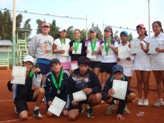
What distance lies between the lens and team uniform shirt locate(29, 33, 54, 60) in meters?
7.49

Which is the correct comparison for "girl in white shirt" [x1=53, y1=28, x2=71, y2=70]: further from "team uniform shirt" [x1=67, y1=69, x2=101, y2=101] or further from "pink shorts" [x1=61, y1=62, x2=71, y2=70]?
"team uniform shirt" [x1=67, y1=69, x2=101, y2=101]

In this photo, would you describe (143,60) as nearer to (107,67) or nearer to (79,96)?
(107,67)

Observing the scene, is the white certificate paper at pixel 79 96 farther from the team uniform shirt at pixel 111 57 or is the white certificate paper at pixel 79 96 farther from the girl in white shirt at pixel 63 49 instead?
the girl in white shirt at pixel 63 49

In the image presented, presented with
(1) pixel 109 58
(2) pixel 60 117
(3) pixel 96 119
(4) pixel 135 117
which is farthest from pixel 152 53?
(2) pixel 60 117

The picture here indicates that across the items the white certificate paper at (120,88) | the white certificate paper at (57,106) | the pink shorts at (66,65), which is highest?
the pink shorts at (66,65)

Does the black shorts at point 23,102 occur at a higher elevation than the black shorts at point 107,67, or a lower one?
lower

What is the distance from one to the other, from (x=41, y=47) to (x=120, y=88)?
259 cm

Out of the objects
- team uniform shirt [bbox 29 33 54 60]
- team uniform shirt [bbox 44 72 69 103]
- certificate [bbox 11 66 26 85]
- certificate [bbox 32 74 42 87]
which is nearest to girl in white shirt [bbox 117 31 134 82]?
team uniform shirt [bbox 44 72 69 103]

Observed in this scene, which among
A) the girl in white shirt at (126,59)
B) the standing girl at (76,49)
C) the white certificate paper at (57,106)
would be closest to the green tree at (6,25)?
the standing girl at (76,49)

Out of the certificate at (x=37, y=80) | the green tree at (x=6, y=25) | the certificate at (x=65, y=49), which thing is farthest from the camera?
the green tree at (x=6, y=25)

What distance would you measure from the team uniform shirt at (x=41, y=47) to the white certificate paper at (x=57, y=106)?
1675 mm

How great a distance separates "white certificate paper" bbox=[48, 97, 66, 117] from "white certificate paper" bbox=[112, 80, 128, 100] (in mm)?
1162

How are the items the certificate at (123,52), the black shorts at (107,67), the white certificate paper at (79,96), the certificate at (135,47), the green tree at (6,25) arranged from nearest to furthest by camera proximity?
1. the white certificate paper at (79,96)
2. the certificate at (135,47)
3. the certificate at (123,52)
4. the black shorts at (107,67)
5. the green tree at (6,25)

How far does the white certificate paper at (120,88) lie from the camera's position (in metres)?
5.94
